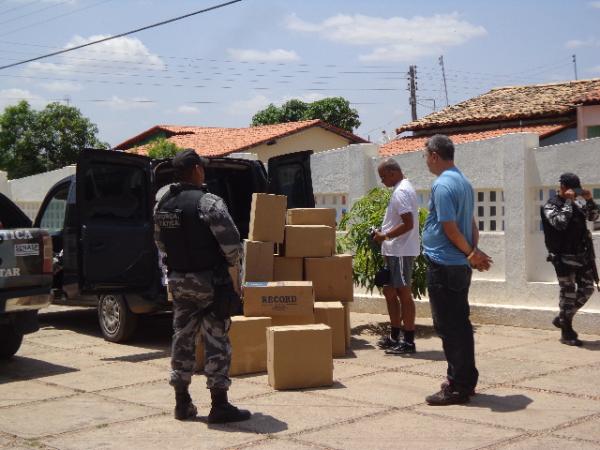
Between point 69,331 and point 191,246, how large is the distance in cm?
518

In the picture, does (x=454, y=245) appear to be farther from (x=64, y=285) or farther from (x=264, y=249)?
(x=64, y=285)

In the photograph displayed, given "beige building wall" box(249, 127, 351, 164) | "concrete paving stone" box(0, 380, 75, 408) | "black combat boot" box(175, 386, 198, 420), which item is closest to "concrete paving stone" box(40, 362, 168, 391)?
"concrete paving stone" box(0, 380, 75, 408)

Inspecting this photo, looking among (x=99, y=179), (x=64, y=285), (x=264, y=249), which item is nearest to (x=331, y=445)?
(x=264, y=249)

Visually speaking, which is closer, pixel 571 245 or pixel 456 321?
pixel 456 321

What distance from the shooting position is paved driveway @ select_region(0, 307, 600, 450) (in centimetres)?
540

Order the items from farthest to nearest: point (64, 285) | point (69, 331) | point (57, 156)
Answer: point (57, 156) < point (69, 331) < point (64, 285)

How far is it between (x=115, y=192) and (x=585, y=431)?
532 centimetres

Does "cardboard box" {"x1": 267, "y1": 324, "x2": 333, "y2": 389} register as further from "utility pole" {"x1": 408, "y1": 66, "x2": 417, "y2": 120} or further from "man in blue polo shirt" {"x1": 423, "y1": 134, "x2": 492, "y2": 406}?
"utility pole" {"x1": 408, "y1": 66, "x2": 417, "y2": 120}

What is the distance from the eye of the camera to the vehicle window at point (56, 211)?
10.5 metres

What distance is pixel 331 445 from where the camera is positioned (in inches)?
206

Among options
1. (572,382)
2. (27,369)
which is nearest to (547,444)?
(572,382)

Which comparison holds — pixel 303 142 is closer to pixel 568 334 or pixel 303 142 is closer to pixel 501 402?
pixel 568 334

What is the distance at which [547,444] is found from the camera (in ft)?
17.0

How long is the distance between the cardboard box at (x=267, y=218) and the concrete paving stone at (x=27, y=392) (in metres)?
2.32
